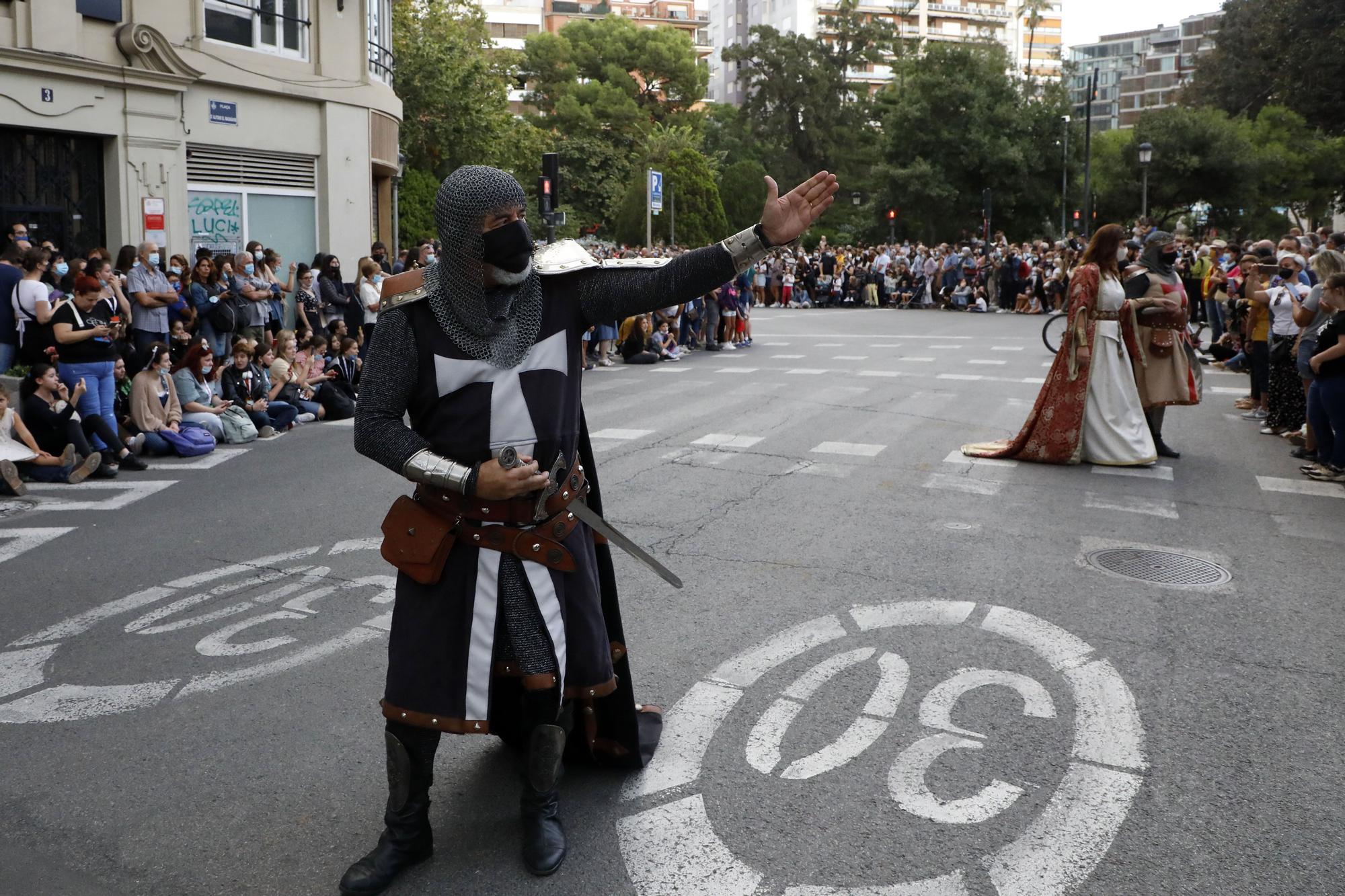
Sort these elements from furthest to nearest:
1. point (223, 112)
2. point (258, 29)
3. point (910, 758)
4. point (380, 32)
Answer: point (380, 32) → point (258, 29) → point (223, 112) → point (910, 758)

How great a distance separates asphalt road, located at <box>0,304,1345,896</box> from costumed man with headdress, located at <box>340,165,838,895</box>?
397 millimetres

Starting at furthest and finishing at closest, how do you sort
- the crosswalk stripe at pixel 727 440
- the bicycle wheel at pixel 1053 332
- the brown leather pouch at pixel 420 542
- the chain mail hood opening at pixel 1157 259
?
the bicycle wheel at pixel 1053 332, the crosswalk stripe at pixel 727 440, the chain mail hood opening at pixel 1157 259, the brown leather pouch at pixel 420 542

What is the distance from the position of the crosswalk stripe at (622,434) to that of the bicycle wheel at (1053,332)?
28.1 feet

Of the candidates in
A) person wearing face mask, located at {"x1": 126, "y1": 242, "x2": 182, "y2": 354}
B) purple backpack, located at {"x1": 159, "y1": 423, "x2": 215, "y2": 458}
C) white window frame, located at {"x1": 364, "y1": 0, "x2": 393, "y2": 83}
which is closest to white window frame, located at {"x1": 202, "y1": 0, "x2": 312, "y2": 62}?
white window frame, located at {"x1": 364, "y1": 0, "x2": 393, "y2": 83}

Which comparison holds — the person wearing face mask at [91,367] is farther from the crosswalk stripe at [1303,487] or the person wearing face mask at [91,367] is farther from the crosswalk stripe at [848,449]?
the crosswalk stripe at [1303,487]

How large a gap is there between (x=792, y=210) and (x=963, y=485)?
6.16m

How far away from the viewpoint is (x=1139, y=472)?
9.96m

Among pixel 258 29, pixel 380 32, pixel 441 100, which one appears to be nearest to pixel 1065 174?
pixel 441 100

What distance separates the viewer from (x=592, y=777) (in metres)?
4.19

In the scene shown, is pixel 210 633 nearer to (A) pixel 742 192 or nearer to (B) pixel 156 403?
(B) pixel 156 403

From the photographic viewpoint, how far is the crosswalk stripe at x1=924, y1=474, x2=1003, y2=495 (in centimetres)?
909

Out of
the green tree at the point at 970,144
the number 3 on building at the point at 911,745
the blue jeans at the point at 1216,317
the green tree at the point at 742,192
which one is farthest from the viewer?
the green tree at the point at 742,192

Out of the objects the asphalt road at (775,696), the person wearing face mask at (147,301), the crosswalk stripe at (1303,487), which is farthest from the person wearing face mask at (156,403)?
the crosswalk stripe at (1303,487)

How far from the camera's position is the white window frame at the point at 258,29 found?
19906mm
